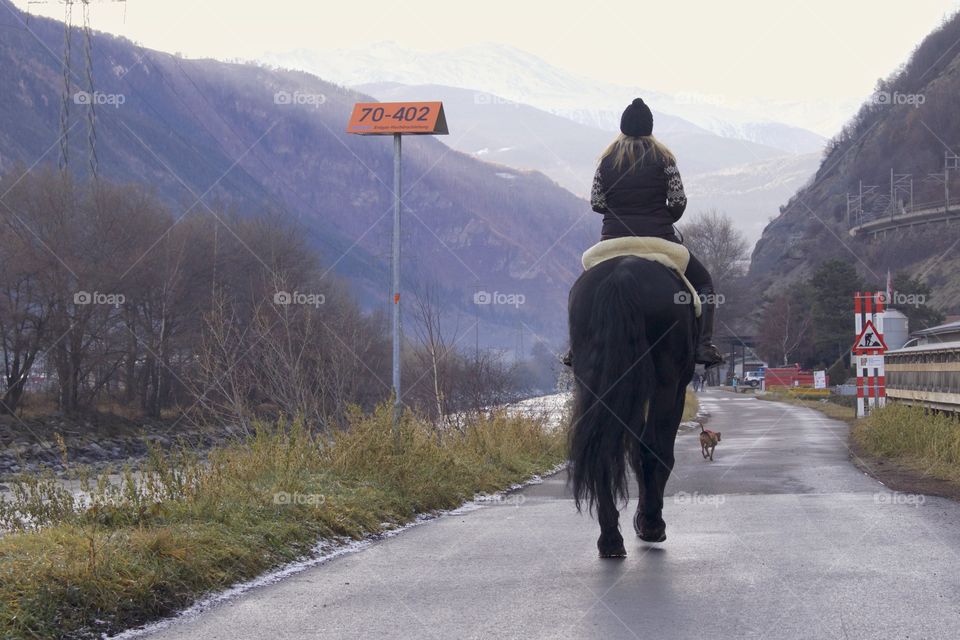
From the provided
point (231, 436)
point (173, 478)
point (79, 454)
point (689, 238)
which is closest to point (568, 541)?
point (173, 478)

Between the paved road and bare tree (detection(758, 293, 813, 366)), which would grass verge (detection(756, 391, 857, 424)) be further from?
bare tree (detection(758, 293, 813, 366))

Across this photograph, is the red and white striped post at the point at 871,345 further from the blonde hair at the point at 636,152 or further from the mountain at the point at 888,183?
the mountain at the point at 888,183

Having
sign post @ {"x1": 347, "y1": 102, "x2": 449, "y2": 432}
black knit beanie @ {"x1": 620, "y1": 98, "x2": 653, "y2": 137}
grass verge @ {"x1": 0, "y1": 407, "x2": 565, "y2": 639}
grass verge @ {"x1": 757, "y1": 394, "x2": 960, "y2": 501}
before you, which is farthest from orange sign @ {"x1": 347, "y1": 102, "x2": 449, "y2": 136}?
grass verge @ {"x1": 757, "y1": 394, "x2": 960, "y2": 501}

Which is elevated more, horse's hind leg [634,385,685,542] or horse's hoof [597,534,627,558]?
horse's hind leg [634,385,685,542]

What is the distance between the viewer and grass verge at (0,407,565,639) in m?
6.51

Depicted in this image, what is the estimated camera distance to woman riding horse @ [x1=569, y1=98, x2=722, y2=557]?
26.6 feet

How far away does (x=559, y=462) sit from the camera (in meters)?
19.9

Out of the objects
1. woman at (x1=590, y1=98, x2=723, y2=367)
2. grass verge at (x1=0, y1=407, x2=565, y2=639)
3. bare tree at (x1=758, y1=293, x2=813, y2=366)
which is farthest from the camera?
bare tree at (x1=758, y1=293, x2=813, y2=366)

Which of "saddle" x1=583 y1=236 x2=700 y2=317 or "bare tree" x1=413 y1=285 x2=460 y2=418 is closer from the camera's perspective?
"saddle" x1=583 y1=236 x2=700 y2=317

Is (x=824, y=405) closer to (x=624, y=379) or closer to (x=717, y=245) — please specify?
(x=624, y=379)

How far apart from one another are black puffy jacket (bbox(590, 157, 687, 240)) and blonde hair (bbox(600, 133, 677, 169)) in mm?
36

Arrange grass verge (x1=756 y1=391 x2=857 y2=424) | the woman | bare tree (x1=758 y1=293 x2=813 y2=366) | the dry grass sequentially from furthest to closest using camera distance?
bare tree (x1=758 y1=293 x2=813 y2=366), grass verge (x1=756 y1=391 x2=857 y2=424), the dry grass, the woman

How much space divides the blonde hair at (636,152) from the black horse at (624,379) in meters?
0.91

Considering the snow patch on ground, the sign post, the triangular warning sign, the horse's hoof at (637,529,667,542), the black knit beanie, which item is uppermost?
the sign post
